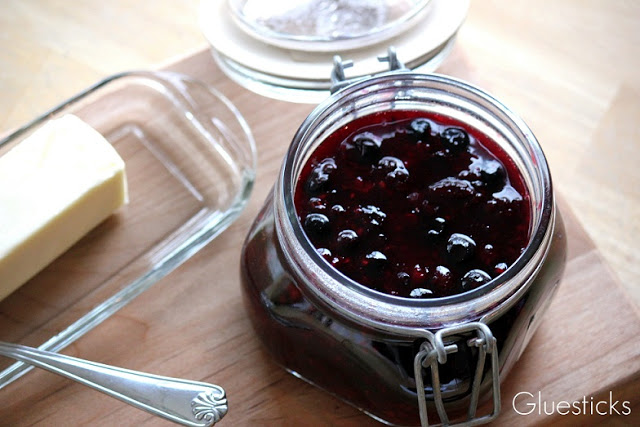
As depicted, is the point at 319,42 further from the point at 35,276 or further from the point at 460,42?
the point at 35,276

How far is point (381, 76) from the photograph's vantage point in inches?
30.8

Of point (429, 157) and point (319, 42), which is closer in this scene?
point (429, 157)

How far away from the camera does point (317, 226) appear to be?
0.73m

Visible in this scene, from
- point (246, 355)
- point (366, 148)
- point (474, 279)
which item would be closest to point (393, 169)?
point (366, 148)

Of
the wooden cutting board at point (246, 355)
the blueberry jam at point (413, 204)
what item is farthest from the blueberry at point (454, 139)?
the wooden cutting board at point (246, 355)

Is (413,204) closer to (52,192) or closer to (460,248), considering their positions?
(460,248)

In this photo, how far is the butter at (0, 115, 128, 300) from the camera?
0.88 metres

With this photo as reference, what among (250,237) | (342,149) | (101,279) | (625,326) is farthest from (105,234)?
(625,326)

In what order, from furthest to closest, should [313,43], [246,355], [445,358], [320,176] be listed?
[313,43]
[246,355]
[320,176]
[445,358]

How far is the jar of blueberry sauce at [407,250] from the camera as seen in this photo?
682 mm

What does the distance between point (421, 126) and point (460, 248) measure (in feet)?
0.46

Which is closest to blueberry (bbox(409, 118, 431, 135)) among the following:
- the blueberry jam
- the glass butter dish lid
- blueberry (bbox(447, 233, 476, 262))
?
the blueberry jam

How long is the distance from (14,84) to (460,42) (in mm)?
629

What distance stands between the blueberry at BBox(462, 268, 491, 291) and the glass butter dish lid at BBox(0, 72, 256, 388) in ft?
1.10
